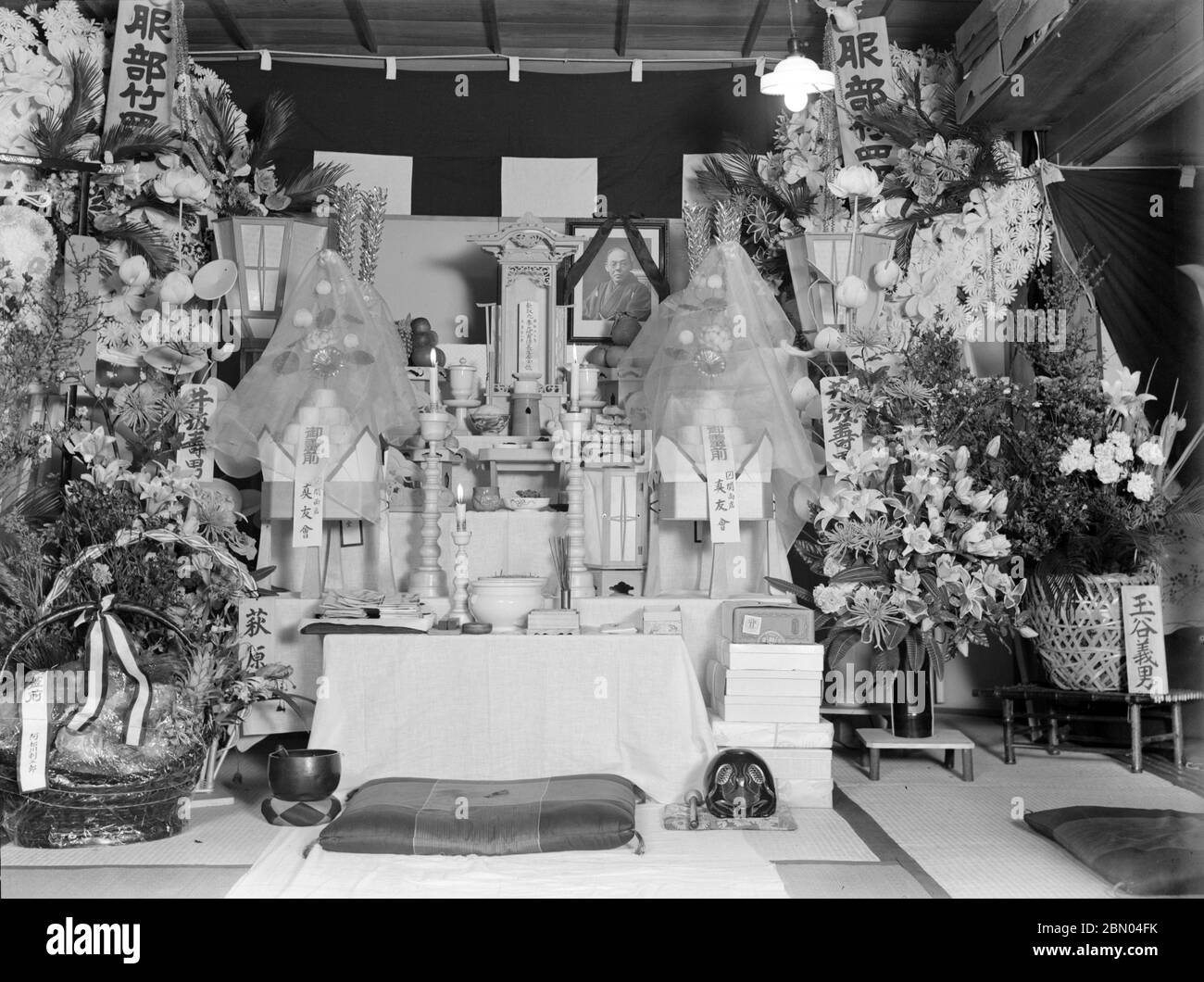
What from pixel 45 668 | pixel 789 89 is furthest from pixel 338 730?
→ pixel 789 89

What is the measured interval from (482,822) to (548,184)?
12.2ft

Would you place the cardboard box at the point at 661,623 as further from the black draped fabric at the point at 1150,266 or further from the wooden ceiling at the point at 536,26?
the wooden ceiling at the point at 536,26

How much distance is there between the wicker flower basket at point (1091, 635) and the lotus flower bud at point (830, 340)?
140cm

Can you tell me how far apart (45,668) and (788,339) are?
3.21 metres

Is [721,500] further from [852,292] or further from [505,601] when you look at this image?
[852,292]

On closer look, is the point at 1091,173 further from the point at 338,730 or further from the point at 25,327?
the point at 25,327

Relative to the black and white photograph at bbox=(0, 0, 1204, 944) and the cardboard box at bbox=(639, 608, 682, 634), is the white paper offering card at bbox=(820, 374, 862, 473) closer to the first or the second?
the black and white photograph at bbox=(0, 0, 1204, 944)

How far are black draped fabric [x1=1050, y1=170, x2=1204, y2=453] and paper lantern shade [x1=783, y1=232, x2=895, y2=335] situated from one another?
3.10 feet

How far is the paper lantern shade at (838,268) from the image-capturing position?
210 inches

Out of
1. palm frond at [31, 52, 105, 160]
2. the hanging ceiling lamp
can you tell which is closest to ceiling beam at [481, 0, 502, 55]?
the hanging ceiling lamp

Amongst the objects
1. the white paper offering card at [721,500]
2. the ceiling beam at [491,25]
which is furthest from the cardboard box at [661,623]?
the ceiling beam at [491,25]

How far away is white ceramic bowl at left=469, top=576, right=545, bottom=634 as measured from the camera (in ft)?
12.9

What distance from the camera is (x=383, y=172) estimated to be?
5.88m

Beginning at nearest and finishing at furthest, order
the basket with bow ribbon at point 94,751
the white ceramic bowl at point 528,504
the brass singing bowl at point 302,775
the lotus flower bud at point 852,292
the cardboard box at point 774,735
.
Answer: the basket with bow ribbon at point 94,751 → the brass singing bowl at point 302,775 → the cardboard box at point 774,735 → the white ceramic bowl at point 528,504 → the lotus flower bud at point 852,292
